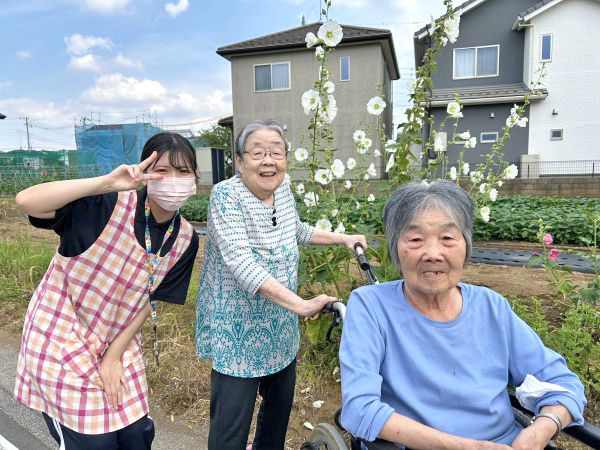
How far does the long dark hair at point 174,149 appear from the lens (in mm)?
1659

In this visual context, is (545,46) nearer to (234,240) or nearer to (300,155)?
(300,155)

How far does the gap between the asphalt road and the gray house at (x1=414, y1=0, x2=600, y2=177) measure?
47.3ft

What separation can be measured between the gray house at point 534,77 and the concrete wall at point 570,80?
30 millimetres

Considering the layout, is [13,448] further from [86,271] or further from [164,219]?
[164,219]

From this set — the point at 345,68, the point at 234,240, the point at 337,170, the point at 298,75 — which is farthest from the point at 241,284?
the point at 298,75

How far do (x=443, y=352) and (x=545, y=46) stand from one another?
1782 centimetres

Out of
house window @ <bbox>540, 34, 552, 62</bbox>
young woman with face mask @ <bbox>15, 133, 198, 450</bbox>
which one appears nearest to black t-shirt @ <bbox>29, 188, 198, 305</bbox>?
young woman with face mask @ <bbox>15, 133, 198, 450</bbox>

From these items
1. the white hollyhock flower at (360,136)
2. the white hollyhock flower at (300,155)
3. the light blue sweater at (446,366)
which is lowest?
the light blue sweater at (446,366)

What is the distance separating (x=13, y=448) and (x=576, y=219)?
8.30 metres

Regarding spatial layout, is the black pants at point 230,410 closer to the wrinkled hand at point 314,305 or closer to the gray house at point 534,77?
the wrinkled hand at point 314,305

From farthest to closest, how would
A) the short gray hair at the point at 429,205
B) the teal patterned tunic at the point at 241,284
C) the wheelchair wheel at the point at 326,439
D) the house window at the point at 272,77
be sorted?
the house window at the point at 272,77
the teal patterned tunic at the point at 241,284
the wheelchair wheel at the point at 326,439
the short gray hair at the point at 429,205

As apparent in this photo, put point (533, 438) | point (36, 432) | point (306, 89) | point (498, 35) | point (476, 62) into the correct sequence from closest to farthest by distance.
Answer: point (533, 438) < point (36, 432) < point (498, 35) < point (476, 62) < point (306, 89)

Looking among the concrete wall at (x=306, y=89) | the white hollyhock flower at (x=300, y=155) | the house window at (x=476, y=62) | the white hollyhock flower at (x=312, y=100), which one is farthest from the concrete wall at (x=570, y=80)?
the white hollyhock flower at (x=312, y=100)

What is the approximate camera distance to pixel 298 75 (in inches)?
711
